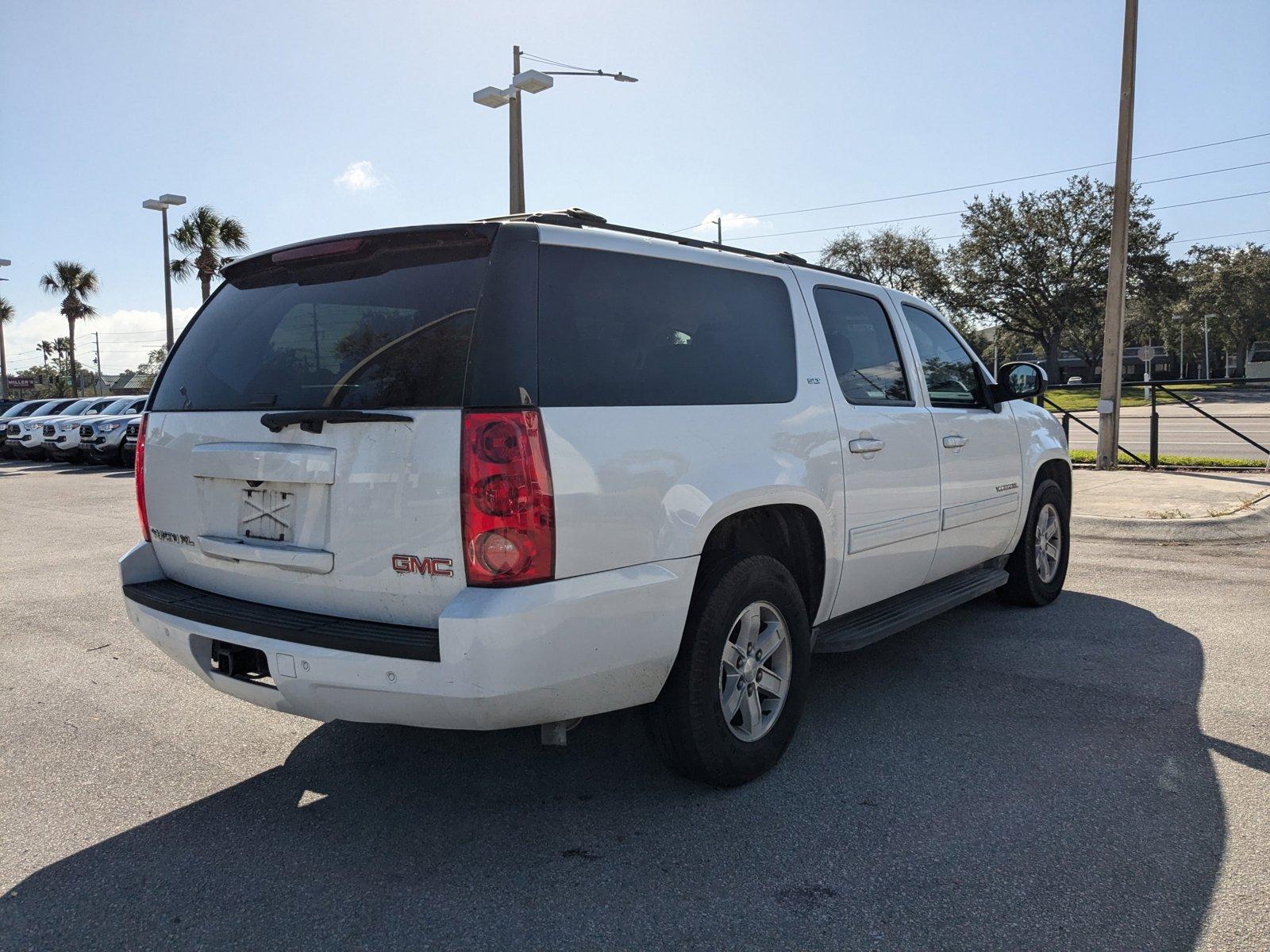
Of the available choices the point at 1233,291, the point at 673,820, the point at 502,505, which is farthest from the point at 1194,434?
the point at 1233,291

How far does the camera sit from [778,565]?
143 inches

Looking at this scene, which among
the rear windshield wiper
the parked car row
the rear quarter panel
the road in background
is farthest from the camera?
the parked car row

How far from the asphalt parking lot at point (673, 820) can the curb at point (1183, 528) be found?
12.1 ft

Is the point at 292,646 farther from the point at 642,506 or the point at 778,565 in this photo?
the point at 778,565

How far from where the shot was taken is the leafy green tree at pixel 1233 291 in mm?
73500

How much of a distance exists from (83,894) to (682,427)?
2.24 meters

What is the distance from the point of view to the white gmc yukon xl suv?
9.30ft

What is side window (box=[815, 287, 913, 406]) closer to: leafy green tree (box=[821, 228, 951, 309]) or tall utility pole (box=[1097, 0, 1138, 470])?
tall utility pole (box=[1097, 0, 1138, 470])

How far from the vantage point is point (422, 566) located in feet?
9.45

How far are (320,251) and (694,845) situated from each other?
2315 millimetres

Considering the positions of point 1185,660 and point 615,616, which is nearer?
point 615,616

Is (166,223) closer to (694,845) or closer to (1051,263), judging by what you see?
(694,845)

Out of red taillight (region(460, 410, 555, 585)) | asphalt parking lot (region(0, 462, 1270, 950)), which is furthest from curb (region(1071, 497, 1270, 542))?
red taillight (region(460, 410, 555, 585))

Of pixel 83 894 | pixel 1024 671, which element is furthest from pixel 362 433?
pixel 1024 671
